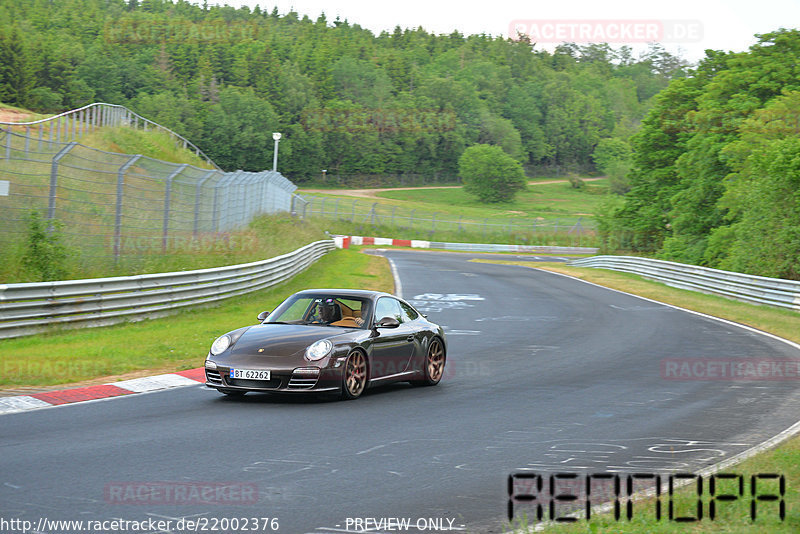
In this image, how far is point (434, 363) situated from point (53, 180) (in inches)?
308

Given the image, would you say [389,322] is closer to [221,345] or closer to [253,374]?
[253,374]

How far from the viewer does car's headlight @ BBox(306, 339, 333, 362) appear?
9.85m

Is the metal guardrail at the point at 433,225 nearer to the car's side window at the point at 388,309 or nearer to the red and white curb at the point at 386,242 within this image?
the red and white curb at the point at 386,242

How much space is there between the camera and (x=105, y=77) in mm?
137500

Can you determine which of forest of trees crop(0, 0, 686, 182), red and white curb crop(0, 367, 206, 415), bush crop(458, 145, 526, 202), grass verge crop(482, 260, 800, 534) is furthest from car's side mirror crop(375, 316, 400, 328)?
bush crop(458, 145, 526, 202)

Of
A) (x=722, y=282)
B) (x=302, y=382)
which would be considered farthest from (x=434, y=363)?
(x=722, y=282)

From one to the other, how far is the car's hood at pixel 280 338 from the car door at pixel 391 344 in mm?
495

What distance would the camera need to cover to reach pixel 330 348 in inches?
392

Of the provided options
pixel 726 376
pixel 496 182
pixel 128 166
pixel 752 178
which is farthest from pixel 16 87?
pixel 726 376

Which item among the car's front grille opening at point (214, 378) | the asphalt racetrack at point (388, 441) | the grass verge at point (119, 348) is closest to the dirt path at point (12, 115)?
the grass verge at point (119, 348)

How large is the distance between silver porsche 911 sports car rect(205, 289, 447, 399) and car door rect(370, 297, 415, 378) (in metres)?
0.01

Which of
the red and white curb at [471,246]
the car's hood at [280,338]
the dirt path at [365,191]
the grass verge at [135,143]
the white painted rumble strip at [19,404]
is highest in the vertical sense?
Answer: the grass verge at [135,143]

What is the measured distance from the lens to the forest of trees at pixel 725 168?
117ft

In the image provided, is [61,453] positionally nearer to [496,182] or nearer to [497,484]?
[497,484]
